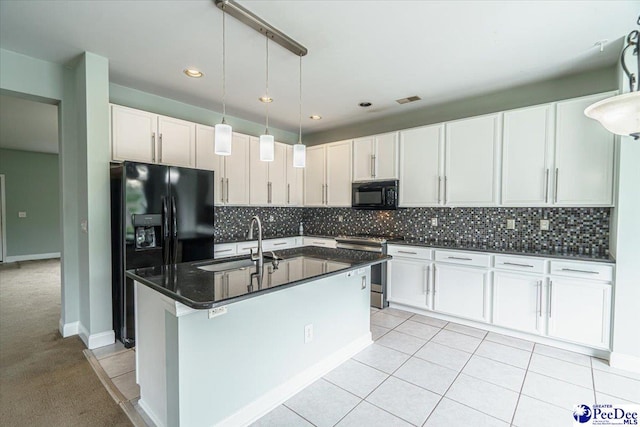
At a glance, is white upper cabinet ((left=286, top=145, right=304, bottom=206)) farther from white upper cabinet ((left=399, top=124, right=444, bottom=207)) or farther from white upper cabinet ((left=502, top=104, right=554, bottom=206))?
white upper cabinet ((left=502, top=104, right=554, bottom=206))

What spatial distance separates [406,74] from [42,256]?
9.22m

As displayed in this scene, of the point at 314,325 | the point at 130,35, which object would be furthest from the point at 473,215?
the point at 130,35

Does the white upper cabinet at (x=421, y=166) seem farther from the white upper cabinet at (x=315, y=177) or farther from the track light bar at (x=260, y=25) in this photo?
the track light bar at (x=260, y=25)

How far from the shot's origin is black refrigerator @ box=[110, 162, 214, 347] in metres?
2.70

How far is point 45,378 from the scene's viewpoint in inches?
90.2

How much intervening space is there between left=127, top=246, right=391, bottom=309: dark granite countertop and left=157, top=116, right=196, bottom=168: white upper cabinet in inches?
70.3

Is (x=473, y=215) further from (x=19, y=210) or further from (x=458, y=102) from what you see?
(x=19, y=210)

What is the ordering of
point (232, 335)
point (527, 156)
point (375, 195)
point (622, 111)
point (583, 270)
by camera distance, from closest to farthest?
point (622, 111) → point (232, 335) → point (583, 270) → point (527, 156) → point (375, 195)

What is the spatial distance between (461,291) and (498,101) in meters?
2.26

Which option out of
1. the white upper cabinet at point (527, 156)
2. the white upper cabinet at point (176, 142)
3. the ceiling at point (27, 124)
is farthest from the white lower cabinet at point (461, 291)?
the ceiling at point (27, 124)

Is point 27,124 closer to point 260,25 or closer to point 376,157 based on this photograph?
point 260,25

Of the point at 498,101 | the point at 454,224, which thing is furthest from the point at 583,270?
the point at 498,101

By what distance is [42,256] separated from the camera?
24.1 feet

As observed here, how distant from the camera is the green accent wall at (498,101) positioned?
2900 mm
